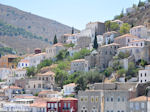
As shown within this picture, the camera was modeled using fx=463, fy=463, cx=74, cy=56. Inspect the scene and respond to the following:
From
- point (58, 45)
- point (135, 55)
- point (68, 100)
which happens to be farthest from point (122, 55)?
point (58, 45)

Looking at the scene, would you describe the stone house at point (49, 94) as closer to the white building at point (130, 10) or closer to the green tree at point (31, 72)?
the green tree at point (31, 72)

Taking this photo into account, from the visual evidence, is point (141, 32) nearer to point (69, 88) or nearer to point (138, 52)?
point (138, 52)

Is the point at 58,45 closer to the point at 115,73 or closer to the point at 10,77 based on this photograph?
the point at 10,77

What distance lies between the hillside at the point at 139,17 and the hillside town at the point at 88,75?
2.03 meters

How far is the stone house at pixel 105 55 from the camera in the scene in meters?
91.5

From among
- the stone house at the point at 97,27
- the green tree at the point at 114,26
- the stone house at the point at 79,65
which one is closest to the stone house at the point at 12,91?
the stone house at the point at 79,65

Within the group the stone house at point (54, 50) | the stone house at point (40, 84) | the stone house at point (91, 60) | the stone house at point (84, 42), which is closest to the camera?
the stone house at point (91, 60)

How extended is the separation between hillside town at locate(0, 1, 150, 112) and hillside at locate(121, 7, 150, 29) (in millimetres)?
2030

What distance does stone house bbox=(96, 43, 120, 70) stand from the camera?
91500mm

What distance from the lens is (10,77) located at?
10462 cm

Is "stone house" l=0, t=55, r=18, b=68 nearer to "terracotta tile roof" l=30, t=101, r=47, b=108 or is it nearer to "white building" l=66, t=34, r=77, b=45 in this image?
"white building" l=66, t=34, r=77, b=45

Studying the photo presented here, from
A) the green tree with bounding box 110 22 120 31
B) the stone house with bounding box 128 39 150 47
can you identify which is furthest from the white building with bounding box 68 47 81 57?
the stone house with bounding box 128 39 150 47

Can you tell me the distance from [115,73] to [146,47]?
7.56m

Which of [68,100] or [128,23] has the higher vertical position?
[128,23]
